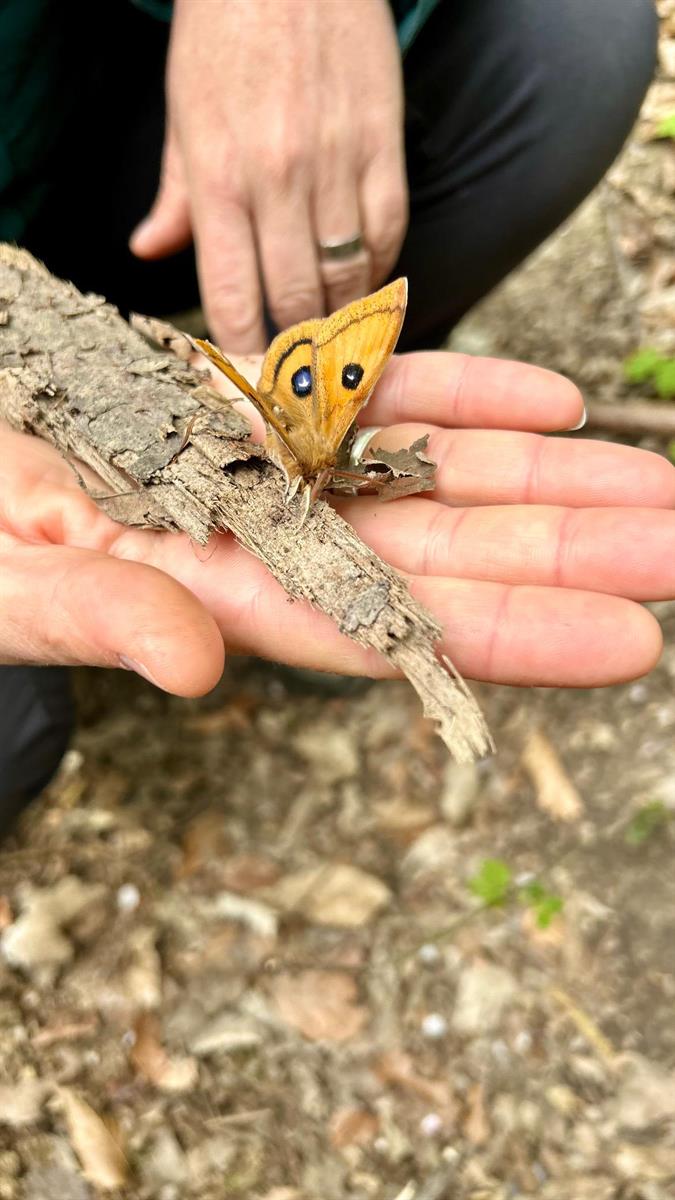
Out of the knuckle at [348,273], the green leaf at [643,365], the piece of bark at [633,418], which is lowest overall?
the piece of bark at [633,418]

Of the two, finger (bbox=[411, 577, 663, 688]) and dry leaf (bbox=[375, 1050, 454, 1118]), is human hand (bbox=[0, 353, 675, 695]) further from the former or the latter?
dry leaf (bbox=[375, 1050, 454, 1118])

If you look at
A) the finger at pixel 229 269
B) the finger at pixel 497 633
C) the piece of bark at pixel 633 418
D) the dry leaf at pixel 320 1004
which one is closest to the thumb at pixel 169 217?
the finger at pixel 229 269

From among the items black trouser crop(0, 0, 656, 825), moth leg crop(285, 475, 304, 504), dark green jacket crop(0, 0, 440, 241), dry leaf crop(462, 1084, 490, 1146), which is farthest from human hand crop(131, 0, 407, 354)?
dry leaf crop(462, 1084, 490, 1146)

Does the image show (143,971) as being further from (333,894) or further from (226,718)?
(226,718)

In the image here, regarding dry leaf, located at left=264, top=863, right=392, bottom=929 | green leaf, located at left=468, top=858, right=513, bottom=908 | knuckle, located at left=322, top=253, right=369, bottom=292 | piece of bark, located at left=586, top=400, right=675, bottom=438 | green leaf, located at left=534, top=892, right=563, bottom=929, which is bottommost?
green leaf, located at left=534, top=892, right=563, bottom=929

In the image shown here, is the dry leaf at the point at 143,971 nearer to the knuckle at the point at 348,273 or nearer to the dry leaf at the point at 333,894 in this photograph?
the dry leaf at the point at 333,894

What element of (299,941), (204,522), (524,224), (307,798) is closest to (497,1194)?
(299,941)

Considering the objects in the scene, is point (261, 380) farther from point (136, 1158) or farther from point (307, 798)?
point (136, 1158)
